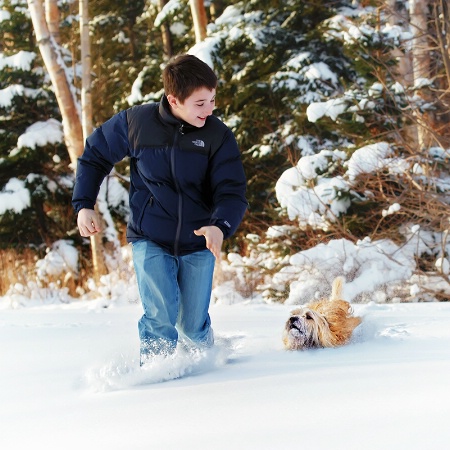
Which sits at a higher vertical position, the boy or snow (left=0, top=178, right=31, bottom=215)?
snow (left=0, top=178, right=31, bottom=215)

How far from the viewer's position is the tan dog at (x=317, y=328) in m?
3.45

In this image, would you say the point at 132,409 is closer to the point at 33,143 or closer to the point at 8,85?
the point at 33,143

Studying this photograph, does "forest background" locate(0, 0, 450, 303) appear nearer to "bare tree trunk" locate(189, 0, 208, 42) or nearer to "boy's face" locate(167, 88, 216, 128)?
"bare tree trunk" locate(189, 0, 208, 42)

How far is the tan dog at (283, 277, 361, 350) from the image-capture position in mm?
3445

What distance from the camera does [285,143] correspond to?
10234mm

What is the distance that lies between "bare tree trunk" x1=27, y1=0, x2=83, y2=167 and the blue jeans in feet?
22.3

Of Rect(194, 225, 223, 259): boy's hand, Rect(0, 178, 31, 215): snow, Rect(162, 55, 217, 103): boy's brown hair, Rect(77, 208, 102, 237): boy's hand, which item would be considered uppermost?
Rect(0, 178, 31, 215): snow

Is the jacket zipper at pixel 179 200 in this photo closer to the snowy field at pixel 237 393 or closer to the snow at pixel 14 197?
the snowy field at pixel 237 393

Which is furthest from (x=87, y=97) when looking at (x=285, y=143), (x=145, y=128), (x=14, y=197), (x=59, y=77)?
(x=145, y=128)

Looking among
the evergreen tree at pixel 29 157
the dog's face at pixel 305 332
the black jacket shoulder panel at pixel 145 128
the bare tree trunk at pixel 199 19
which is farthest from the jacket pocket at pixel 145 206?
the bare tree trunk at pixel 199 19

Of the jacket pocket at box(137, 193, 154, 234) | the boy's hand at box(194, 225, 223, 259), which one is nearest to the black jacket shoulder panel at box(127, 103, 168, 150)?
the jacket pocket at box(137, 193, 154, 234)

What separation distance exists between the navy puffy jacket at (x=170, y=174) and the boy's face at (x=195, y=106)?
1.7 inches

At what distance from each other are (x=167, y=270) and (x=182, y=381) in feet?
2.09

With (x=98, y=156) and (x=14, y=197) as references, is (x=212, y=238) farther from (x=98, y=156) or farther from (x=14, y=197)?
(x=14, y=197)
